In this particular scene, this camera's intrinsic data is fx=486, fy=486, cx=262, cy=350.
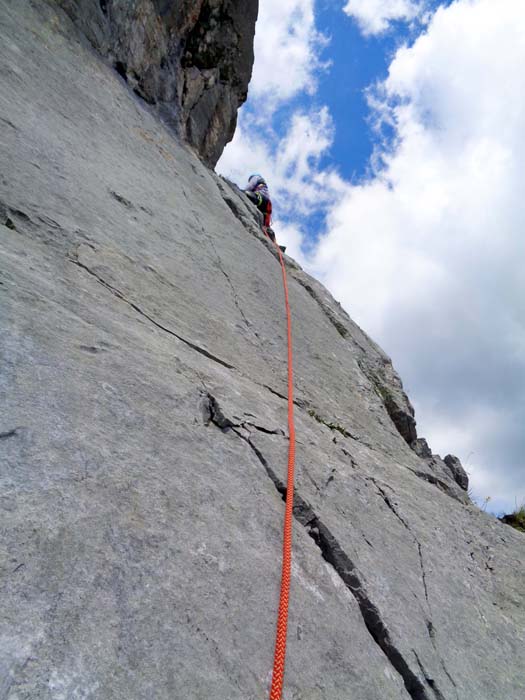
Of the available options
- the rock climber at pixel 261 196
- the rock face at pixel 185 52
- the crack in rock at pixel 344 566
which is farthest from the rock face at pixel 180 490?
the rock climber at pixel 261 196

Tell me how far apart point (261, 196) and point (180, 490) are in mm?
9517

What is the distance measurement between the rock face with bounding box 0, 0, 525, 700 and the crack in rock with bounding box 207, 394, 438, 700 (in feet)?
0.04

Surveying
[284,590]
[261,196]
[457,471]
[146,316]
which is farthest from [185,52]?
[284,590]

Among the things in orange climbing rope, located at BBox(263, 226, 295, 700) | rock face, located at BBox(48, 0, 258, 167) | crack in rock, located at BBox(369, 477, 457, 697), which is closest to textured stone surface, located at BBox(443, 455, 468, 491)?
crack in rock, located at BBox(369, 477, 457, 697)

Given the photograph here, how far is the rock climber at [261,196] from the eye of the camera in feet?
35.0

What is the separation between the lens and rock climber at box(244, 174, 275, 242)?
10.7 meters

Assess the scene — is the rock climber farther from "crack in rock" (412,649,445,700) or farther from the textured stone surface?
"crack in rock" (412,649,445,700)

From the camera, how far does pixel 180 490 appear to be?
239cm

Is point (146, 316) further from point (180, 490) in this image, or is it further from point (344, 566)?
point (344, 566)

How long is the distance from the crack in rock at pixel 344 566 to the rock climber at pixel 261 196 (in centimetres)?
715

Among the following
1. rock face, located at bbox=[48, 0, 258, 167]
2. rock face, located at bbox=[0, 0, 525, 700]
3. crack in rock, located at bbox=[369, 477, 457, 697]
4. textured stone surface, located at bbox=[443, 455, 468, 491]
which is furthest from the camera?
rock face, located at bbox=[48, 0, 258, 167]

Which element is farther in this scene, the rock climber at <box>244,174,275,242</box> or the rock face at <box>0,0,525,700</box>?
the rock climber at <box>244,174,275,242</box>

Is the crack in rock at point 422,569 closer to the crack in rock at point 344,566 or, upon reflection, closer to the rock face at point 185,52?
the crack in rock at point 344,566

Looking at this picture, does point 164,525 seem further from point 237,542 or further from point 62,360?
point 62,360
